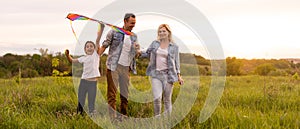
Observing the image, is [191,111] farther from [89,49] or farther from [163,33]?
[89,49]

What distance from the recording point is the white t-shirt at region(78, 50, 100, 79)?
244 inches

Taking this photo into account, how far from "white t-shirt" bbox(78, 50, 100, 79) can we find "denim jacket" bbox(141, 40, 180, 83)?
95cm

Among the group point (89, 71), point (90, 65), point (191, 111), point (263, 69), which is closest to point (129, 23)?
point (90, 65)

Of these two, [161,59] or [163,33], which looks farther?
[161,59]

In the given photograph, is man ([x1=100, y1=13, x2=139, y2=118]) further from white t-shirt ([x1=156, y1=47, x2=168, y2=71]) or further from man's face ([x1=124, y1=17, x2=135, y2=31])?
white t-shirt ([x1=156, y1=47, x2=168, y2=71])

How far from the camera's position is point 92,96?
637cm

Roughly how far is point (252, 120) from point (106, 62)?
276 cm

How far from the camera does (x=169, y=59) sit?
5.84 metres

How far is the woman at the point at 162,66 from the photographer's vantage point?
229 inches

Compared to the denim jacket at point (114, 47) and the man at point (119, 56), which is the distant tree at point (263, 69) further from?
the denim jacket at point (114, 47)

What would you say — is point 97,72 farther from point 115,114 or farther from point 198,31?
point 198,31

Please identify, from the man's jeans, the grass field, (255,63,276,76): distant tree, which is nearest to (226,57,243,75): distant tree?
(255,63,276,76): distant tree

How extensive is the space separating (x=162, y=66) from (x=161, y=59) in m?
0.13

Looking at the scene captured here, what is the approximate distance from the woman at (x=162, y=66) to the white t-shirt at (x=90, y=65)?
37.5 inches
